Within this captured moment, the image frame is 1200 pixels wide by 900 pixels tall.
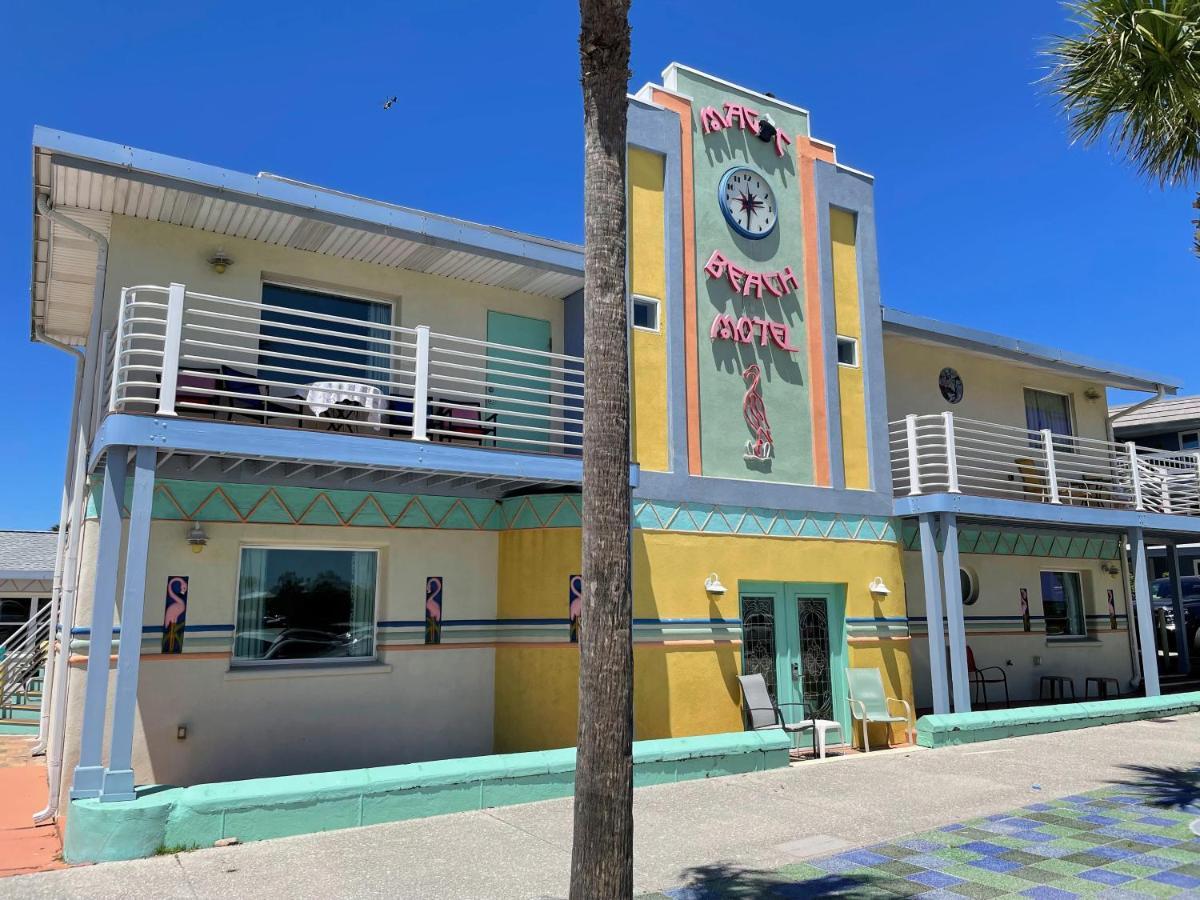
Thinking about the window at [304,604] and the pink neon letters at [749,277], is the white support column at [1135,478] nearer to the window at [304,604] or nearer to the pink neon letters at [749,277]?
the pink neon letters at [749,277]

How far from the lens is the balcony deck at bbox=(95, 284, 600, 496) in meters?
8.41

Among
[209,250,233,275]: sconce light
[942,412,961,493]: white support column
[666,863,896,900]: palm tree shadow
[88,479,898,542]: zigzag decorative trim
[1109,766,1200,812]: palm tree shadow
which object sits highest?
[209,250,233,275]: sconce light

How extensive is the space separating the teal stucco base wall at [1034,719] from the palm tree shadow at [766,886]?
253 inches

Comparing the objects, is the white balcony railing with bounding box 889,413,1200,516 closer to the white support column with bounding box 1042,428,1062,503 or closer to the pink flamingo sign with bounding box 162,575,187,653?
the white support column with bounding box 1042,428,1062,503

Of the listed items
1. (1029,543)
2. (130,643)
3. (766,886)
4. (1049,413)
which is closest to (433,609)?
(130,643)

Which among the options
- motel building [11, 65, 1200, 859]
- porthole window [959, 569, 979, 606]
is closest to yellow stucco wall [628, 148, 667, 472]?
motel building [11, 65, 1200, 859]

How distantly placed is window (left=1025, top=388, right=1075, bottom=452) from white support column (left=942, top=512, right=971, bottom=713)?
6.36 metres

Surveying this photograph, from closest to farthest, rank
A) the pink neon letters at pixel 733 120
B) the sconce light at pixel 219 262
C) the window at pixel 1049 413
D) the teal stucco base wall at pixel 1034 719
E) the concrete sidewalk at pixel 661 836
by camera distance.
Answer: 1. the concrete sidewalk at pixel 661 836
2. the sconce light at pixel 219 262
3. the teal stucco base wall at pixel 1034 719
4. the pink neon letters at pixel 733 120
5. the window at pixel 1049 413

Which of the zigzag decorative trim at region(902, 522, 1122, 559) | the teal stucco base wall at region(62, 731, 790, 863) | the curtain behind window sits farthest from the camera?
the zigzag decorative trim at region(902, 522, 1122, 559)

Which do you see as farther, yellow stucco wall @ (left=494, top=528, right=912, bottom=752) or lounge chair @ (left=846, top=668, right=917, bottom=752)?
lounge chair @ (left=846, top=668, right=917, bottom=752)

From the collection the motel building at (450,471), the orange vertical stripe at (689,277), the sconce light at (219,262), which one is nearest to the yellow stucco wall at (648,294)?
the motel building at (450,471)

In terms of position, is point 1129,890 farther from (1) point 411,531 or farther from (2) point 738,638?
(1) point 411,531

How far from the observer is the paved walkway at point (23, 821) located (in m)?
7.26

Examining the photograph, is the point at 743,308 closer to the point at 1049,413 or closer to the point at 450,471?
the point at 450,471
